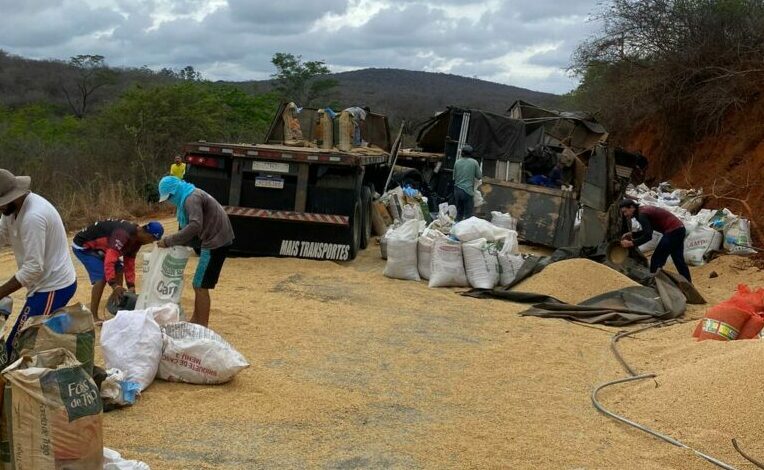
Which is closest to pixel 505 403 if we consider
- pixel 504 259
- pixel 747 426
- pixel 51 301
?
pixel 747 426

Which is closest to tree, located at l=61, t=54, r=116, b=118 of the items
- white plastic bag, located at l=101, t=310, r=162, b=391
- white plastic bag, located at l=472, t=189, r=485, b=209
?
white plastic bag, located at l=472, t=189, r=485, b=209

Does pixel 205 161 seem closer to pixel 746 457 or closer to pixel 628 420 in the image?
pixel 628 420

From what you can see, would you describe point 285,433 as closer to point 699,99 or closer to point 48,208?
point 48,208

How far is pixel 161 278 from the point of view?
7.30m

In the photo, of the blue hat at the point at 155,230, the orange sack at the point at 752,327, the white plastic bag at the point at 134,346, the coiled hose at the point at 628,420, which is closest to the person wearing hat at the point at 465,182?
the coiled hose at the point at 628,420

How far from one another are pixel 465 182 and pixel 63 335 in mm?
10428

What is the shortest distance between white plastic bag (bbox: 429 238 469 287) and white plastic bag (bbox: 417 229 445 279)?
0.72 feet

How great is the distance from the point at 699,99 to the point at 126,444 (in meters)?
16.9

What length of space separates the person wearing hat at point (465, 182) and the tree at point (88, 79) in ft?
128

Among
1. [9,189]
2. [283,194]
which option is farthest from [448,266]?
[9,189]

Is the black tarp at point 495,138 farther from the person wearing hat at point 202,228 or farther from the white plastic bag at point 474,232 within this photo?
the person wearing hat at point 202,228

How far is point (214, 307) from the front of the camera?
8.72 metres

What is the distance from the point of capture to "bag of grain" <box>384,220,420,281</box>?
11.1m

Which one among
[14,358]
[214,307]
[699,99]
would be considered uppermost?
[699,99]
